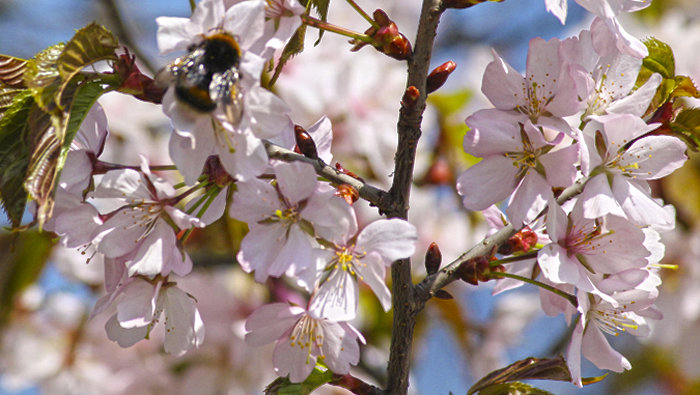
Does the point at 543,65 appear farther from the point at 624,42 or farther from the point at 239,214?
the point at 239,214

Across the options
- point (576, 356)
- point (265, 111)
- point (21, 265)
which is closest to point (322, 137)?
point (265, 111)

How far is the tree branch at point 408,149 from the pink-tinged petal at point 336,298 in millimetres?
81

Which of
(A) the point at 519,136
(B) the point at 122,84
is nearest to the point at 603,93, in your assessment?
(A) the point at 519,136

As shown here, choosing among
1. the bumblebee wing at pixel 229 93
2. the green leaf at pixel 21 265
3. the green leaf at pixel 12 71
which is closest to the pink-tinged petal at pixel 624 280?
the bumblebee wing at pixel 229 93

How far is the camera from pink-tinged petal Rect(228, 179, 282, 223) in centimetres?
71

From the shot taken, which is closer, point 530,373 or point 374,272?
point 374,272

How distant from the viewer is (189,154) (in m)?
0.69

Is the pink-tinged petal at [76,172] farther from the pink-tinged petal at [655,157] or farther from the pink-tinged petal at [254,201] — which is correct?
the pink-tinged petal at [655,157]

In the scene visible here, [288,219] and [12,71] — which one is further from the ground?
[12,71]

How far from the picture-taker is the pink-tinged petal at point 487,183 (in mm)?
779

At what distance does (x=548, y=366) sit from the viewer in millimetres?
838

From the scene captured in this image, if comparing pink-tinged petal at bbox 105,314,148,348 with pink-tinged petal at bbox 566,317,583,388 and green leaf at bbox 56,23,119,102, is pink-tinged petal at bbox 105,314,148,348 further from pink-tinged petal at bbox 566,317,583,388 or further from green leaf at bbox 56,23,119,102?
pink-tinged petal at bbox 566,317,583,388

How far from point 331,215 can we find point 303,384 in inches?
8.6

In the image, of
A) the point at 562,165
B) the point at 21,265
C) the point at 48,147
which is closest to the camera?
the point at 48,147
